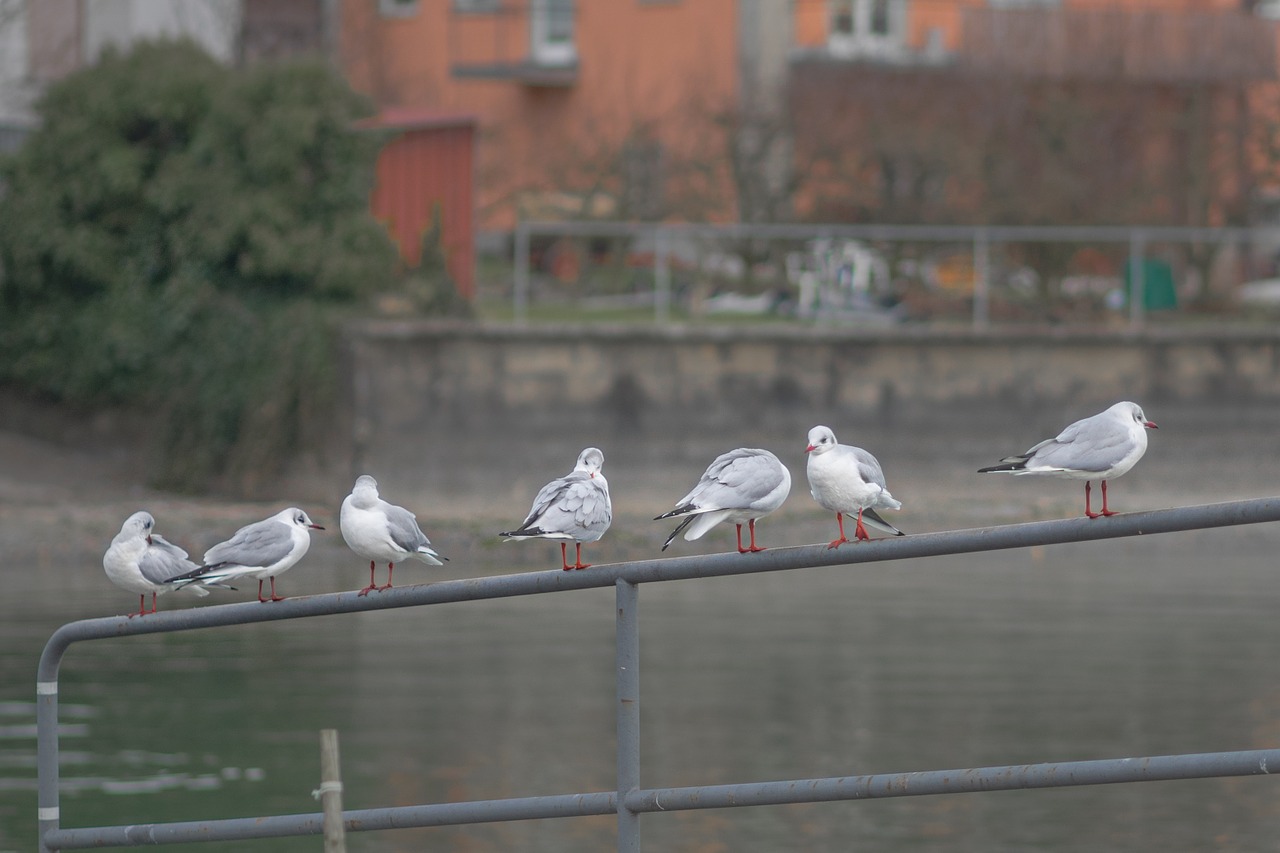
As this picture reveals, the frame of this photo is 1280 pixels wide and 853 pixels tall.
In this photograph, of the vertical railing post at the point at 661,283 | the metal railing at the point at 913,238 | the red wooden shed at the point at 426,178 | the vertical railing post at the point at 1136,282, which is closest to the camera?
the vertical railing post at the point at 661,283

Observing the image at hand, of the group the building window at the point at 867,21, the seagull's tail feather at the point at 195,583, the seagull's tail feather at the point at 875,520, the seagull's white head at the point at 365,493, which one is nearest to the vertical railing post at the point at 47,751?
the seagull's tail feather at the point at 195,583

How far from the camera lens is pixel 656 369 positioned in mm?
26484

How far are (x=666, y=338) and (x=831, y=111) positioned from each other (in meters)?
8.27

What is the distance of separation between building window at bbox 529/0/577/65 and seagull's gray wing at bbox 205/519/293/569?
33.4m

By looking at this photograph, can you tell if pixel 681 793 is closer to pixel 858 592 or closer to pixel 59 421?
pixel 858 592

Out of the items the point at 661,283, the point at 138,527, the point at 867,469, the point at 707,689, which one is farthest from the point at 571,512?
the point at 661,283

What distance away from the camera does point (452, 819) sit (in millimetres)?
4941

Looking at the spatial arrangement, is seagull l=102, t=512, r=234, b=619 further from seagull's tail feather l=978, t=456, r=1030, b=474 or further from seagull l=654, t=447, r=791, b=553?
seagull's tail feather l=978, t=456, r=1030, b=474

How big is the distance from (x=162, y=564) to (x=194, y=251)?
21.0 meters

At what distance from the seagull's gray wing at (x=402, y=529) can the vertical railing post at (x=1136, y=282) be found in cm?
2297

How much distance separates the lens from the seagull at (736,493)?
5316 mm

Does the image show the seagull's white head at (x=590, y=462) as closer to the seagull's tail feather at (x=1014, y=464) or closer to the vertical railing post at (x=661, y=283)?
the seagull's tail feather at (x=1014, y=464)

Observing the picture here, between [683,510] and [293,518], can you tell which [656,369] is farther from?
[683,510]

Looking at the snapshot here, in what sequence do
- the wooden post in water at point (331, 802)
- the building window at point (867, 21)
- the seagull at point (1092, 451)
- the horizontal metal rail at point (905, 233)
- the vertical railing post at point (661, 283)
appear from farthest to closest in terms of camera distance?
the building window at point (867, 21), the horizontal metal rail at point (905, 233), the vertical railing post at point (661, 283), the seagull at point (1092, 451), the wooden post in water at point (331, 802)
